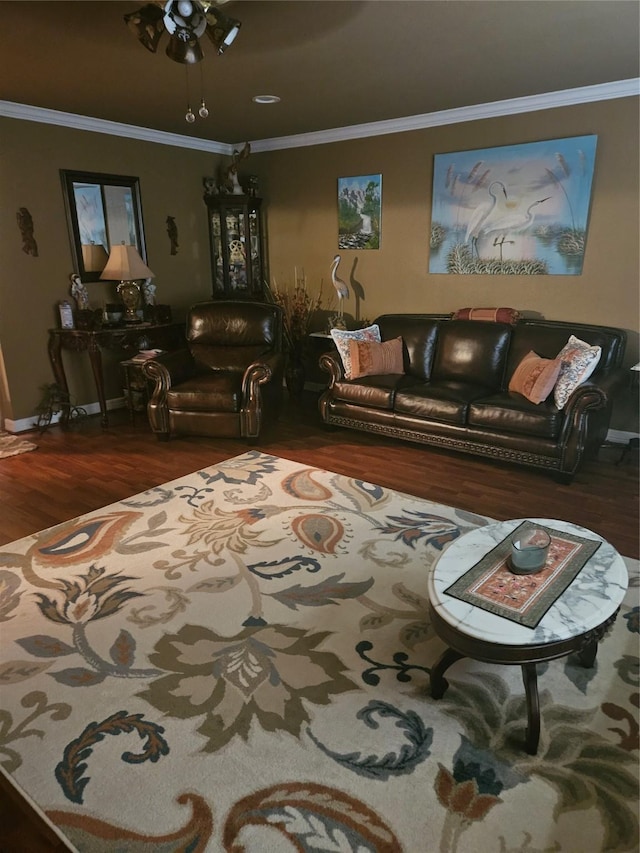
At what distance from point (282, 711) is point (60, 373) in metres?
4.04

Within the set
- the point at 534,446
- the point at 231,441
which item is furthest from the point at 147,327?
the point at 534,446

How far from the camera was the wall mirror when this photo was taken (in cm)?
486

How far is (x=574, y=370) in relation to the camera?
365 centimetres

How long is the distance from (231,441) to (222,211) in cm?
280

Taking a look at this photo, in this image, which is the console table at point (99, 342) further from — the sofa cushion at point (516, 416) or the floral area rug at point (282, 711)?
the sofa cushion at point (516, 416)

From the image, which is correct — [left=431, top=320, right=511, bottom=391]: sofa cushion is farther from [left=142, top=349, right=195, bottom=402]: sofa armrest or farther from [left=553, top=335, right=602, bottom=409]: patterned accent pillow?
[left=142, top=349, right=195, bottom=402]: sofa armrest

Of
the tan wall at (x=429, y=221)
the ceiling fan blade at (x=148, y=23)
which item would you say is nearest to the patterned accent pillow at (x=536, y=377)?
the tan wall at (x=429, y=221)

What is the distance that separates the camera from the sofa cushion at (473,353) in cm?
436

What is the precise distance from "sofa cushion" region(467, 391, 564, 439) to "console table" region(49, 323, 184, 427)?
2989 mm

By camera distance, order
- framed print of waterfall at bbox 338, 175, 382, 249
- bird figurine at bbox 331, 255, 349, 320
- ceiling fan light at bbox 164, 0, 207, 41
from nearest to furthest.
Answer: ceiling fan light at bbox 164, 0, 207, 41
framed print of waterfall at bbox 338, 175, 382, 249
bird figurine at bbox 331, 255, 349, 320

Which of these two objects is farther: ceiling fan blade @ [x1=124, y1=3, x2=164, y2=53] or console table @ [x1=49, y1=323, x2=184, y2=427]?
console table @ [x1=49, y1=323, x2=184, y2=427]

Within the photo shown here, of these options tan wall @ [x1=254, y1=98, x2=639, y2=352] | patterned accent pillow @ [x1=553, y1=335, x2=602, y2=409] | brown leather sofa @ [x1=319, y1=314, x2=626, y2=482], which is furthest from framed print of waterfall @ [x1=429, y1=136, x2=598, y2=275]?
patterned accent pillow @ [x1=553, y1=335, x2=602, y2=409]

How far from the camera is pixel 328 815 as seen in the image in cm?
154

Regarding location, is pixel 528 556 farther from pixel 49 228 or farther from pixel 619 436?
pixel 49 228
